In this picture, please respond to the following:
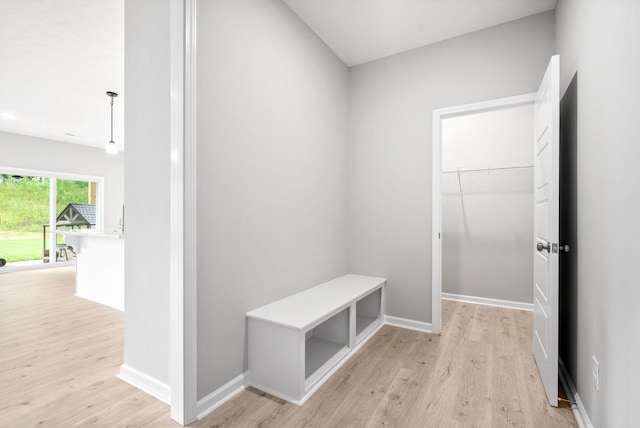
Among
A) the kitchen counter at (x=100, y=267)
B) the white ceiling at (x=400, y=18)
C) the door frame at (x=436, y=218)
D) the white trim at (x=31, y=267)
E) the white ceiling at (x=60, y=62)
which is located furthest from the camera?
the white trim at (x=31, y=267)

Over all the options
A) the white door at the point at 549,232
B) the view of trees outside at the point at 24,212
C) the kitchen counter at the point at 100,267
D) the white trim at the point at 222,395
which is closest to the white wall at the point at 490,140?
the white door at the point at 549,232

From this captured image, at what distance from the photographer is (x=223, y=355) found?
1852 mm

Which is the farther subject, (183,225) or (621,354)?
(183,225)

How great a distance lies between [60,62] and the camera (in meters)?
3.33

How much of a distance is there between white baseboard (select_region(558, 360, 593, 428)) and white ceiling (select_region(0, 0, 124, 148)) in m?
4.11

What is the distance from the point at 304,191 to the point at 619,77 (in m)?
2.01

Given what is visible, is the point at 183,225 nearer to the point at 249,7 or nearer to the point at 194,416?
the point at 194,416

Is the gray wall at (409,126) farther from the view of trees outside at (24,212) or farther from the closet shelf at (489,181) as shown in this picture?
the view of trees outside at (24,212)

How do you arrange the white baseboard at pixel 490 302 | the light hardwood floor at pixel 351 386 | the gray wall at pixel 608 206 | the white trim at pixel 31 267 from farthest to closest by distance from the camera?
the white trim at pixel 31 267
the white baseboard at pixel 490 302
the light hardwood floor at pixel 351 386
the gray wall at pixel 608 206

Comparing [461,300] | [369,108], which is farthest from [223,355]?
[461,300]

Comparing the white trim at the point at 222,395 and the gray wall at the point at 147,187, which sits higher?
the gray wall at the point at 147,187

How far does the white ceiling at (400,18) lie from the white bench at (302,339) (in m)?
2.32

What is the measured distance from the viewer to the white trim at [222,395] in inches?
66.9

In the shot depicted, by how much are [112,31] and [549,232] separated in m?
3.86
